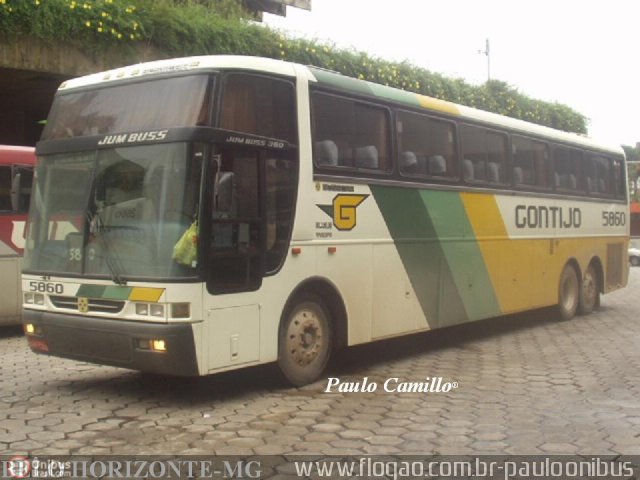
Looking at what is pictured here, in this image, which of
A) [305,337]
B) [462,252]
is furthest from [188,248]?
[462,252]

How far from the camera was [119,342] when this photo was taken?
6926 mm

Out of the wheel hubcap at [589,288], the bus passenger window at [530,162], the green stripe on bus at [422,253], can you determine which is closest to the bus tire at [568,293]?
the wheel hubcap at [589,288]

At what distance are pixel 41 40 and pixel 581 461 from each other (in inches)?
502

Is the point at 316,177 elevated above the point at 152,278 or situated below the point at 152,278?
above

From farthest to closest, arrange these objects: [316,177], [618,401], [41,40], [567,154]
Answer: [41,40], [567,154], [316,177], [618,401]

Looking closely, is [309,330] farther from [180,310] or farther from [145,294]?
[145,294]

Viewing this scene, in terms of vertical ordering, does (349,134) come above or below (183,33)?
below

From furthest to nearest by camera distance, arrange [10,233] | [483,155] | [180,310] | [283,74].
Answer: [10,233], [483,155], [283,74], [180,310]

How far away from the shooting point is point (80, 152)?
24.5ft

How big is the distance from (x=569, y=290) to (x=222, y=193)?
29.1ft

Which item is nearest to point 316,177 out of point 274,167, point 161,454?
point 274,167

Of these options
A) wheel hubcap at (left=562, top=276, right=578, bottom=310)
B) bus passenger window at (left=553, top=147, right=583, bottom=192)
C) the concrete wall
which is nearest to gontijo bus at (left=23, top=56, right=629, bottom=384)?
bus passenger window at (left=553, top=147, right=583, bottom=192)

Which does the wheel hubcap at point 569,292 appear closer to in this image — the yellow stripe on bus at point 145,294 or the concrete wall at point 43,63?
the yellow stripe on bus at point 145,294

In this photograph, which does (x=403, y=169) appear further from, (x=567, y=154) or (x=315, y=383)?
(x=567, y=154)
